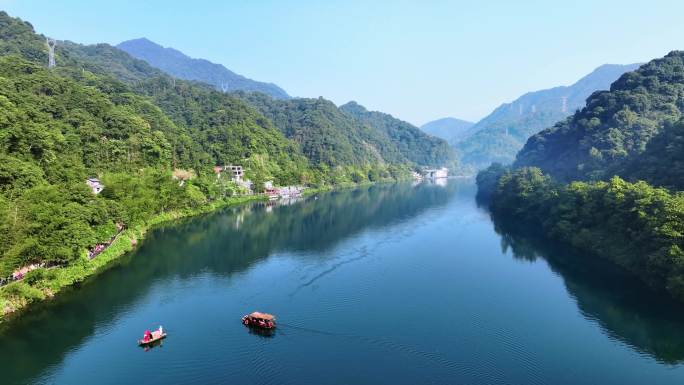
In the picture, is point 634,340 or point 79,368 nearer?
point 79,368

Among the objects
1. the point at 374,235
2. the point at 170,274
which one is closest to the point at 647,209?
the point at 374,235

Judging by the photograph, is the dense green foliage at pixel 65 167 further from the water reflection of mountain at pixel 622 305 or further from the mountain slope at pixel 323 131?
the mountain slope at pixel 323 131

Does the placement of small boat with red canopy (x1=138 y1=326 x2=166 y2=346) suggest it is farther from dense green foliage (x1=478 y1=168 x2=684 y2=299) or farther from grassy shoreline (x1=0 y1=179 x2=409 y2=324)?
dense green foliage (x1=478 y1=168 x2=684 y2=299)

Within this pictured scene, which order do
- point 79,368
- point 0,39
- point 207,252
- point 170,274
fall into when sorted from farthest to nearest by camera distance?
point 0,39 → point 207,252 → point 170,274 → point 79,368

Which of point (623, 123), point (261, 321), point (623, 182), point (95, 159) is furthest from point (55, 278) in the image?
point (623, 123)

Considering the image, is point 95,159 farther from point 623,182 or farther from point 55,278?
point 623,182

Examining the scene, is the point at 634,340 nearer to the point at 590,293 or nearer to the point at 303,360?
the point at 590,293

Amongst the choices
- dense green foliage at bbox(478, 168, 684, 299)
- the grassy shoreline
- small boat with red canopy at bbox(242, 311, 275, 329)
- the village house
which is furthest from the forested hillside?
dense green foliage at bbox(478, 168, 684, 299)

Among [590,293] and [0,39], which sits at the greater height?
[0,39]
